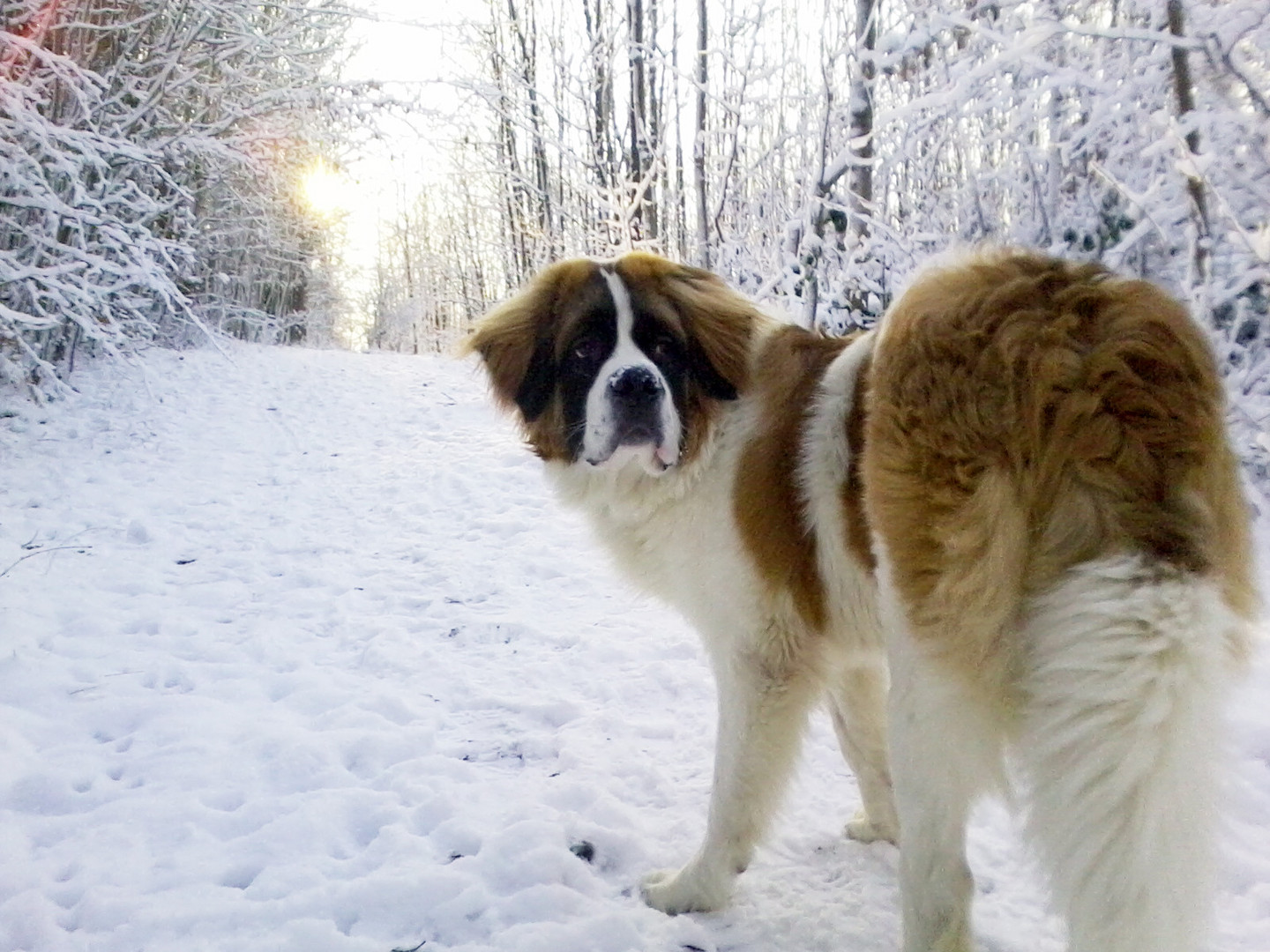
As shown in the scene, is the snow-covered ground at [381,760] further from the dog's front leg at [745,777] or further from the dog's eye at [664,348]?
the dog's eye at [664,348]

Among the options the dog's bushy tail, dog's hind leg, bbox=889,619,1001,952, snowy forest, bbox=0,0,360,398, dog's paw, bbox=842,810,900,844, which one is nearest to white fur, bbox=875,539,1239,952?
the dog's bushy tail

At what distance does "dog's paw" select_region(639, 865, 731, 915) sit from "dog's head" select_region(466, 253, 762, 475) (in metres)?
1.09

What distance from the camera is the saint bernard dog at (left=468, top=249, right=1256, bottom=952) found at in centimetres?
125

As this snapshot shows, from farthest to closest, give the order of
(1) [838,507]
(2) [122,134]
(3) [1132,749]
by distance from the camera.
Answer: (2) [122,134] < (1) [838,507] < (3) [1132,749]

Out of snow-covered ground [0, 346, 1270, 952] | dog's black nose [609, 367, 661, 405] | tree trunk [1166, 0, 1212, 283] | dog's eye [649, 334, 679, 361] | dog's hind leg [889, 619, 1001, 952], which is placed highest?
tree trunk [1166, 0, 1212, 283]

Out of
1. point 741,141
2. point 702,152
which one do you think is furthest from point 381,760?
point 702,152

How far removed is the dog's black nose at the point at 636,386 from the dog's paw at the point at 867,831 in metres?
1.40

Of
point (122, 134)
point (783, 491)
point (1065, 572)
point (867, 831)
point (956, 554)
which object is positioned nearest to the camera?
point (1065, 572)

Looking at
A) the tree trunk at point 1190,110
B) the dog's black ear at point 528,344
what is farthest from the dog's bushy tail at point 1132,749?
the tree trunk at point 1190,110

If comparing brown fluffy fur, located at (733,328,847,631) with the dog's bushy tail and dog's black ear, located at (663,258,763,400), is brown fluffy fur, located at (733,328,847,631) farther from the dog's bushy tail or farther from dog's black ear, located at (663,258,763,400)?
the dog's bushy tail

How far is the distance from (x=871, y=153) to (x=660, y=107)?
20.5ft

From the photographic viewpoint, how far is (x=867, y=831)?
2.54 meters

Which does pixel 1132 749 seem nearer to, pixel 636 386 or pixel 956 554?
pixel 956 554

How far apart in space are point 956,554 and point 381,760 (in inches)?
85.9
